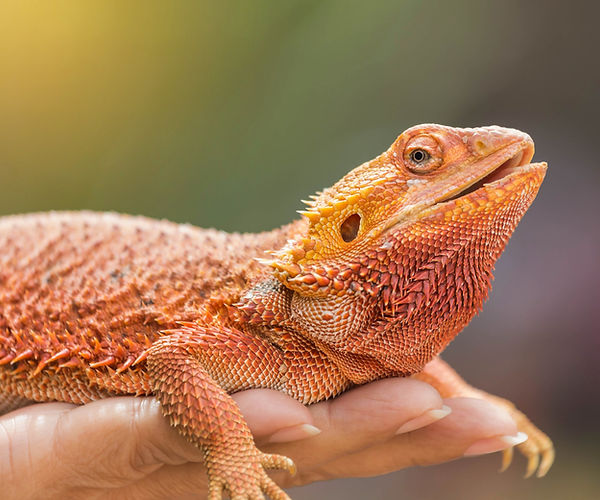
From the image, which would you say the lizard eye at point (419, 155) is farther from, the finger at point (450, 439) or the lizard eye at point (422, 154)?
the finger at point (450, 439)

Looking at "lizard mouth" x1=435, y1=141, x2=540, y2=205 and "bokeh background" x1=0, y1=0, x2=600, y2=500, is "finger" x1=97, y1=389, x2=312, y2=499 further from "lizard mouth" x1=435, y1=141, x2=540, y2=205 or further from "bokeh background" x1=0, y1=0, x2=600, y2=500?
"bokeh background" x1=0, y1=0, x2=600, y2=500

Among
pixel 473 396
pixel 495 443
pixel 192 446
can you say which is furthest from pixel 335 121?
pixel 192 446

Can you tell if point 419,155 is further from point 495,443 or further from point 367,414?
point 495,443

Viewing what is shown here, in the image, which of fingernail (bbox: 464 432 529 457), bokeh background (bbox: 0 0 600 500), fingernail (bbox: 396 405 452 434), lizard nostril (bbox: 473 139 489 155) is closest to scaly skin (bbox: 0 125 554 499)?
lizard nostril (bbox: 473 139 489 155)

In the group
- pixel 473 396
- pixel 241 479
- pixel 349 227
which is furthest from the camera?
pixel 473 396

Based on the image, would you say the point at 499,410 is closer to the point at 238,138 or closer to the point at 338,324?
the point at 338,324

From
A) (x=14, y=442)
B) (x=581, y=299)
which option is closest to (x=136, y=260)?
(x=14, y=442)
